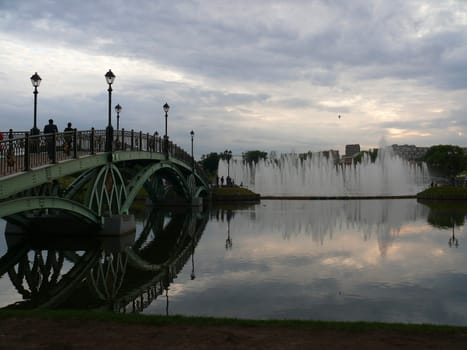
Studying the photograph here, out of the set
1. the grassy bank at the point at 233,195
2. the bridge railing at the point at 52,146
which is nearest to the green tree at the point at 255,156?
the grassy bank at the point at 233,195

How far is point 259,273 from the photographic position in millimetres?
17234

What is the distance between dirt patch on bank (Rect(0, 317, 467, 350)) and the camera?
8250mm

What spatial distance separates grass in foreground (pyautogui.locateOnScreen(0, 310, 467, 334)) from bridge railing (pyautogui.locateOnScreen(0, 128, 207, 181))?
7.84 m

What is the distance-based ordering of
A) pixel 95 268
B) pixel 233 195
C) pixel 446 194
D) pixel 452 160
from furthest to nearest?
pixel 452 160 < pixel 233 195 < pixel 446 194 < pixel 95 268

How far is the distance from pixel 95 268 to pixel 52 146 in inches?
220

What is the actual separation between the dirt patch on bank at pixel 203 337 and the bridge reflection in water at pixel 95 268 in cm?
357

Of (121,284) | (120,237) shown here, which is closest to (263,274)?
(121,284)

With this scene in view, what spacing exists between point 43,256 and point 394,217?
26886mm

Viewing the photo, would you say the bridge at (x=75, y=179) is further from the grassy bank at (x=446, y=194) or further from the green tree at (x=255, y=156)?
the green tree at (x=255, y=156)

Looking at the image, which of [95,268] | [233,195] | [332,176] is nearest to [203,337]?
[95,268]

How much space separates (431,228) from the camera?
3044 cm

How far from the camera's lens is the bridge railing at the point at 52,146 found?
672 inches

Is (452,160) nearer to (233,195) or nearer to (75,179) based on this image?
(233,195)

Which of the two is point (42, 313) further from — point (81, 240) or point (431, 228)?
point (431, 228)
